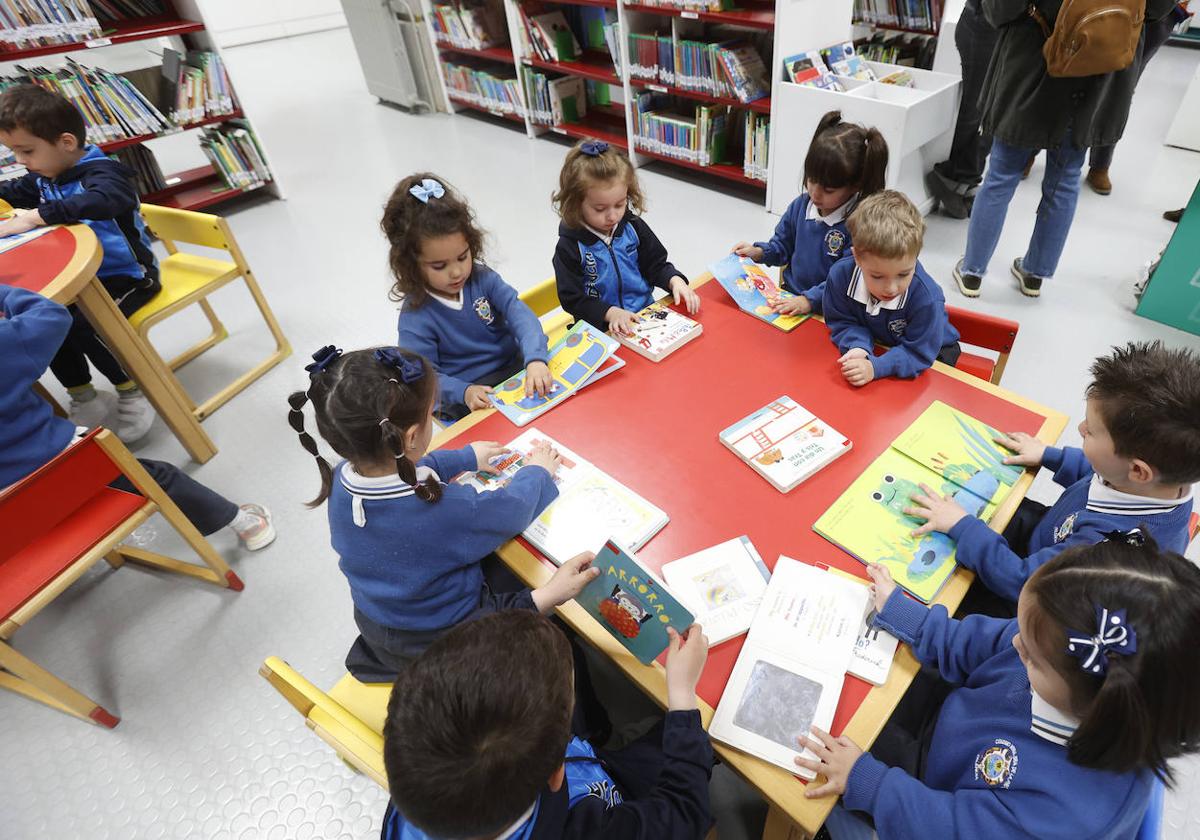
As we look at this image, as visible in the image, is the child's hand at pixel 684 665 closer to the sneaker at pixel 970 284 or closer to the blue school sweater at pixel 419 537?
the blue school sweater at pixel 419 537

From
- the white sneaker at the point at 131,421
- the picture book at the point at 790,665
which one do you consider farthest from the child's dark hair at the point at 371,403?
the white sneaker at the point at 131,421

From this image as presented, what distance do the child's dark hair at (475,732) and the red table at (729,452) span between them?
0.29 m

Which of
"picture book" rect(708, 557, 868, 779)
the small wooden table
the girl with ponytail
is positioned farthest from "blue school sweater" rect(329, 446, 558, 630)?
the small wooden table

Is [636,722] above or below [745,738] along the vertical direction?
below

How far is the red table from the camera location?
0.97 meters

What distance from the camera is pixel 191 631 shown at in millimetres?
1987

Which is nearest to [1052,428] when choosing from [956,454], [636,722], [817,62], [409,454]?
[956,454]

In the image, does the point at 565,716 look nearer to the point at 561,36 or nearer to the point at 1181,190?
the point at 1181,190

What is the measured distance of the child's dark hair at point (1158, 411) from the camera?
39.5 inches

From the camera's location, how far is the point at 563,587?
1081 mm

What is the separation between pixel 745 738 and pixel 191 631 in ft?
6.06

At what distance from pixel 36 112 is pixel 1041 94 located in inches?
148

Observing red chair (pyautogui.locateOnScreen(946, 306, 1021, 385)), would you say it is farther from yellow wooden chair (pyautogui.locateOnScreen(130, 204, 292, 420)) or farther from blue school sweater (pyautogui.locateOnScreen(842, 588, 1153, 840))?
yellow wooden chair (pyautogui.locateOnScreen(130, 204, 292, 420))

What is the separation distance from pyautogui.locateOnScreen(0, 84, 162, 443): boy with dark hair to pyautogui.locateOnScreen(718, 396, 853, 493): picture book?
2430 millimetres
